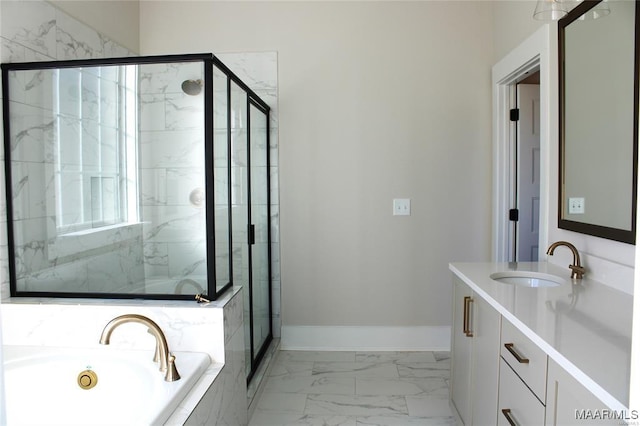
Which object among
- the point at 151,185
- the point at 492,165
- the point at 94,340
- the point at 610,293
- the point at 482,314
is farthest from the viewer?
the point at 492,165

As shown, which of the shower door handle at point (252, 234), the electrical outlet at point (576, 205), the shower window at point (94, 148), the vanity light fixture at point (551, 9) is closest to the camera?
the vanity light fixture at point (551, 9)

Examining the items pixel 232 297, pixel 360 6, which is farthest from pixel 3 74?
pixel 360 6

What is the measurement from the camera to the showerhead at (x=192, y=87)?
213 centimetres

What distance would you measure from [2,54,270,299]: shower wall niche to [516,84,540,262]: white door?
1972 mm

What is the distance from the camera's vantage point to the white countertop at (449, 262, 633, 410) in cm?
105

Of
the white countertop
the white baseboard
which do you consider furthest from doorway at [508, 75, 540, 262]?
the white countertop

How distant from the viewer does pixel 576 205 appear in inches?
86.4

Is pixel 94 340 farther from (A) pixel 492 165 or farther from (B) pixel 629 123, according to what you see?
(A) pixel 492 165

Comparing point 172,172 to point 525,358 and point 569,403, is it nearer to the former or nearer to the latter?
point 525,358

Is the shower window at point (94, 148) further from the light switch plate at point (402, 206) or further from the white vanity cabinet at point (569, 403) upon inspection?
the white vanity cabinet at point (569, 403)

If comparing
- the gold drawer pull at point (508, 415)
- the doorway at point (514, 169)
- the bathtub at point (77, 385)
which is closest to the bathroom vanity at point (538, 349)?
the gold drawer pull at point (508, 415)

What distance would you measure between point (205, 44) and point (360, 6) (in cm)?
121

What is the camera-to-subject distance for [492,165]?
3.35m

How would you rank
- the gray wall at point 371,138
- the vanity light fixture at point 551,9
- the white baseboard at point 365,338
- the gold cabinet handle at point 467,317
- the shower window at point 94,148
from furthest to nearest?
the white baseboard at point 365,338 < the gray wall at point 371,138 < the shower window at point 94,148 < the gold cabinet handle at point 467,317 < the vanity light fixture at point 551,9
